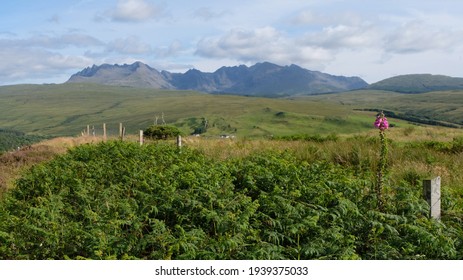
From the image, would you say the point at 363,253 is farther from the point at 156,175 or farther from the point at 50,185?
the point at 50,185

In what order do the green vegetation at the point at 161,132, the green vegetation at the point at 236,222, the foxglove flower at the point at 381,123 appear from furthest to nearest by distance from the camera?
the green vegetation at the point at 161,132 → the foxglove flower at the point at 381,123 → the green vegetation at the point at 236,222

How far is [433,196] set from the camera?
8.82m

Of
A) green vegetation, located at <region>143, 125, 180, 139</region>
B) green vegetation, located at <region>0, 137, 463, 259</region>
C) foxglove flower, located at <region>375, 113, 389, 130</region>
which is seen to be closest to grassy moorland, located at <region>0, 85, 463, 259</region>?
green vegetation, located at <region>0, 137, 463, 259</region>

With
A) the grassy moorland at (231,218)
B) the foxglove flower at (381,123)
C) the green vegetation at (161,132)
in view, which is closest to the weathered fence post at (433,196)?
the grassy moorland at (231,218)

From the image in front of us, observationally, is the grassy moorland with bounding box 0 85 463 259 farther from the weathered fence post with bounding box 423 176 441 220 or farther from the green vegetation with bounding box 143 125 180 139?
the green vegetation with bounding box 143 125 180 139

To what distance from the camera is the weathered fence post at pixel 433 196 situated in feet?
28.7

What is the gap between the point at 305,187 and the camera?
9.66 metres

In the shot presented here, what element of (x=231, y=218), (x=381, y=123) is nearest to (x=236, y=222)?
(x=231, y=218)

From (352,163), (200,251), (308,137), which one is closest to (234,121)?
(308,137)

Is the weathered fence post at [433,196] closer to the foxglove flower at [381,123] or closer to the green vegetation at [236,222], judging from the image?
the green vegetation at [236,222]

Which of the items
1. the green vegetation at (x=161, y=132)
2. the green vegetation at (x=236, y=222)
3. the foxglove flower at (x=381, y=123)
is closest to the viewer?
the green vegetation at (x=236, y=222)

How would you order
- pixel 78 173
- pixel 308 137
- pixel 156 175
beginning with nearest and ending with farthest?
1. pixel 156 175
2. pixel 78 173
3. pixel 308 137
